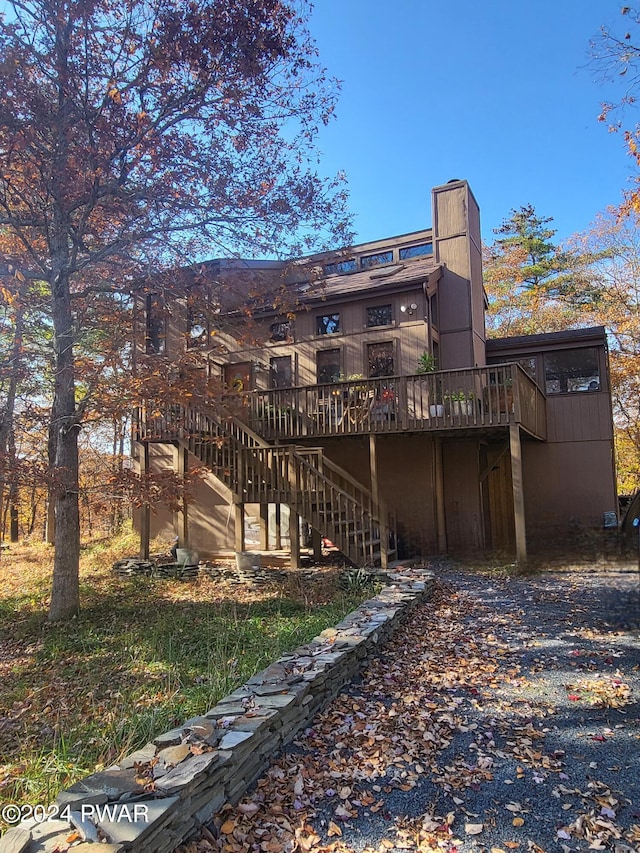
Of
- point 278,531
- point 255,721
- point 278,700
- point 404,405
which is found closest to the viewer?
point 255,721

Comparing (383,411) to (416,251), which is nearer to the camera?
(383,411)

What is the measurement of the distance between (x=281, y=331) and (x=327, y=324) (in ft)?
4.16

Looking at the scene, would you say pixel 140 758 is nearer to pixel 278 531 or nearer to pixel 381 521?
pixel 381 521

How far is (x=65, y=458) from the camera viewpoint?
8.59 m

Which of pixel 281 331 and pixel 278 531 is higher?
pixel 281 331

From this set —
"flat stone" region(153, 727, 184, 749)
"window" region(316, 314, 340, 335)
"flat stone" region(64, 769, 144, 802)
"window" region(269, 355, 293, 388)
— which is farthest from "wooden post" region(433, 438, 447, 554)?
"flat stone" region(64, 769, 144, 802)

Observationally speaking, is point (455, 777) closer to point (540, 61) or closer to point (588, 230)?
point (540, 61)

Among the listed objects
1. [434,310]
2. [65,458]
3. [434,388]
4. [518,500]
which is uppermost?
[434,310]

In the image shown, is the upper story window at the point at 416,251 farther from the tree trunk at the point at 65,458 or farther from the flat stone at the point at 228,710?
the flat stone at the point at 228,710

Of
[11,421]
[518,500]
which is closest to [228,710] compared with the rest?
[11,421]

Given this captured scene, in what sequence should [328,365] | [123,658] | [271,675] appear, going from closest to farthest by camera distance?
[271,675], [123,658], [328,365]

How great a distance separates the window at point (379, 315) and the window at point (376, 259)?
2.61m

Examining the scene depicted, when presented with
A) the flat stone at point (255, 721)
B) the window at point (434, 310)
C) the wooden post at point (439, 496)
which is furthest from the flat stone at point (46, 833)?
the window at point (434, 310)

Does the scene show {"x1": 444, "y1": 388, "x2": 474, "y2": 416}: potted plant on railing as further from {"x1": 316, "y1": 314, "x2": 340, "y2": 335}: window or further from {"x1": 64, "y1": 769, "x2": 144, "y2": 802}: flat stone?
{"x1": 64, "y1": 769, "x2": 144, "y2": 802}: flat stone
